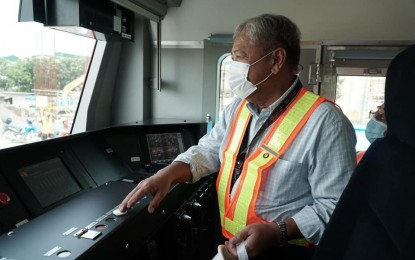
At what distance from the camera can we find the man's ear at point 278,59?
4.21 ft

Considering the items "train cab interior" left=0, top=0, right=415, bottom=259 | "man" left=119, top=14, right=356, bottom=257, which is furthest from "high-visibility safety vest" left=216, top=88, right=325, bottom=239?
"train cab interior" left=0, top=0, right=415, bottom=259

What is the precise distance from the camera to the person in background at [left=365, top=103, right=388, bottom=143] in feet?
9.24

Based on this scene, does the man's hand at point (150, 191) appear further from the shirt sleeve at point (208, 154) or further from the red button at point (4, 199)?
the red button at point (4, 199)

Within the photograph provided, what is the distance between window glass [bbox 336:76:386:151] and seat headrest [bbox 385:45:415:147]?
2356 mm

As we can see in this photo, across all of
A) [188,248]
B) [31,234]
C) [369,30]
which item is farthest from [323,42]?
[31,234]

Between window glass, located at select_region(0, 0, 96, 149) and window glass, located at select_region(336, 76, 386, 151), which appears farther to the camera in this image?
window glass, located at select_region(336, 76, 386, 151)

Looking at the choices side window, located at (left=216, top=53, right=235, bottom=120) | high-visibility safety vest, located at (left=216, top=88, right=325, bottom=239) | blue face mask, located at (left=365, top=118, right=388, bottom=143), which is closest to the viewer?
high-visibility safety vest, located at (left=216, top=88, right=325, bottom=239)

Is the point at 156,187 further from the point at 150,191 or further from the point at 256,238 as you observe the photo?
the point at 256,238

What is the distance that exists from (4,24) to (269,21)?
1603 mm

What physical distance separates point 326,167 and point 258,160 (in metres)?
0.26

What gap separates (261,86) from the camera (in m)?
1.35

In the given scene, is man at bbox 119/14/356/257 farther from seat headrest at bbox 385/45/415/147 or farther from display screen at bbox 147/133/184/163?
display screen at bbox 147/133/184/163

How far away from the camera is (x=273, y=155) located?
1211 mm

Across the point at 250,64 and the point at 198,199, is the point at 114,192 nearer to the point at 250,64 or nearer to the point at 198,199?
the point at 198,199
